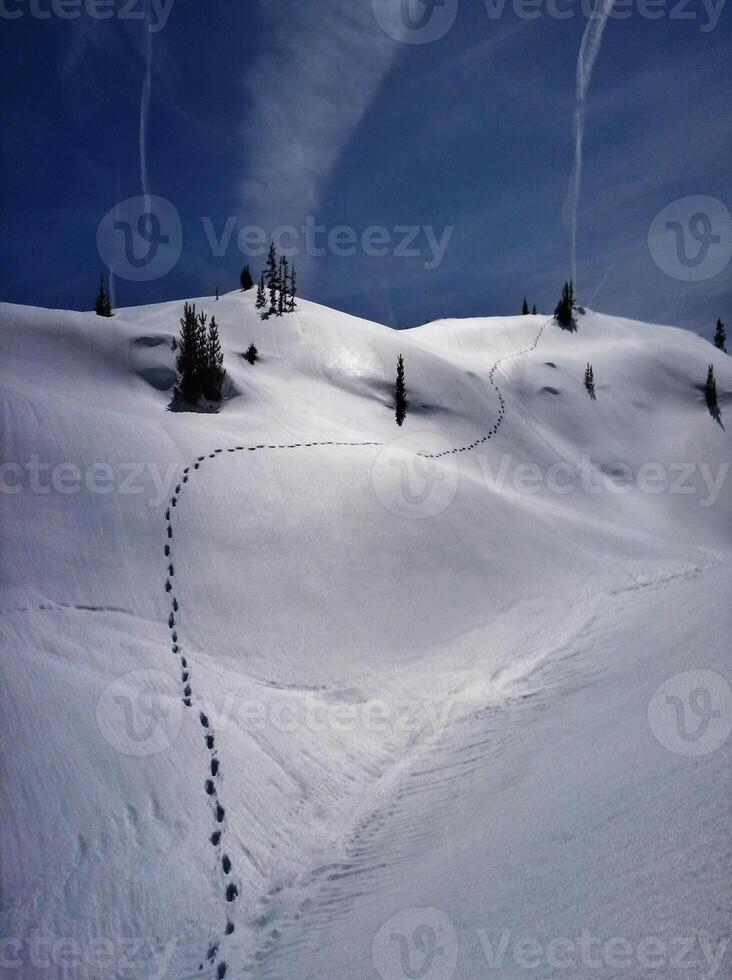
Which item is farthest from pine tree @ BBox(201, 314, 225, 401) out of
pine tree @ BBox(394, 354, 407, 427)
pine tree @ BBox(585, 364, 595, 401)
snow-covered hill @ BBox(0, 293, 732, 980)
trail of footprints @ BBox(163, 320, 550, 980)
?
pine tree @ BBox(585, 364, 595, 401)

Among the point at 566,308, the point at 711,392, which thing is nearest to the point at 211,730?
the point at 711,392

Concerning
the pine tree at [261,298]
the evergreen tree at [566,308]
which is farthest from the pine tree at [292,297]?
the evergreen tree at [566,308]

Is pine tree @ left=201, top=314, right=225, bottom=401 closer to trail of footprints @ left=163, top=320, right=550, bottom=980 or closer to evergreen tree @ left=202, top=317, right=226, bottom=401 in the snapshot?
evergreen tree @ left=202, top=317, right=226, bottom=401

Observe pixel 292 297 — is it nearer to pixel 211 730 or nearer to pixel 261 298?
pixel 261 298

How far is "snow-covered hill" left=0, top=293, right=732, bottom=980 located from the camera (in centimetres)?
257

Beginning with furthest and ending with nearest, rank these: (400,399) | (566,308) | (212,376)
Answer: (566,308) < (400,399) < (212,376)

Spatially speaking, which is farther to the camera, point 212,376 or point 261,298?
point 261,298

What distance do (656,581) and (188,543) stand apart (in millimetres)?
7513

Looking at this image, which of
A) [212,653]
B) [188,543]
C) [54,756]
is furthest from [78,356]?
[54,756]

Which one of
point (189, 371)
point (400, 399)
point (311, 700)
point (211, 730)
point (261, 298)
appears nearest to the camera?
point (211, 730)

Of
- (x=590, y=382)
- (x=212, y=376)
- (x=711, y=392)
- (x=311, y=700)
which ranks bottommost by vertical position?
(x=311, y=700)

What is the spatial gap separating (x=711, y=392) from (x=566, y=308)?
1007cm

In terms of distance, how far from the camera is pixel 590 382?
22.3 metres

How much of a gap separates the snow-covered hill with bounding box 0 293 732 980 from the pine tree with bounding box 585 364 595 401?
11.8 meters
